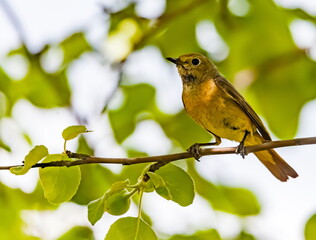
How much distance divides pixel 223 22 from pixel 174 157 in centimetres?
289

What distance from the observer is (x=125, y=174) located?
4.65 meters

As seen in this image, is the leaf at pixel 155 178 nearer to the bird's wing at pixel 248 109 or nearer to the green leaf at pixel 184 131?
the green leaf at pixel 184 131

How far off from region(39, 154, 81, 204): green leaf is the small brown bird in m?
1.99

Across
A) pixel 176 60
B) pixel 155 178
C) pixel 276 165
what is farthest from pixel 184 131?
pixel 155 178

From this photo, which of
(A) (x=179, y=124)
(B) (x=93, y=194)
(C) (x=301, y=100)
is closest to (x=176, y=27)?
(A) (x=179, y=124)

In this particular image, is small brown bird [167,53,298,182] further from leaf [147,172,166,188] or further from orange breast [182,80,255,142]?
leaf [147,172,166,188]

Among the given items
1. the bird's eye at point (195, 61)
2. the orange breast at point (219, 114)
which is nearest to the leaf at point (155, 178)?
the orange breast at point (219, 114)

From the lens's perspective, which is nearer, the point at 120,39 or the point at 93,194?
the point at 93,194

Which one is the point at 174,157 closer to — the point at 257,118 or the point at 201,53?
the point at 257,118

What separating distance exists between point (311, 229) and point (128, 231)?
2.82 ft

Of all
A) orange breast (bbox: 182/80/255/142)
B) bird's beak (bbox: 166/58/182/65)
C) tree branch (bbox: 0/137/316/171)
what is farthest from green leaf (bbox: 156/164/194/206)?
bird's beak (bbox: 166/58/182/65)

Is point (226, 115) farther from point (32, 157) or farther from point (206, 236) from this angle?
point (32, 157)

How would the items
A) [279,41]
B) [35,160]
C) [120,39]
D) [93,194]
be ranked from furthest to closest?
[120,39] → [279,41] → [93,194] → [35,160]

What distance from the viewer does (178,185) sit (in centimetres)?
261
